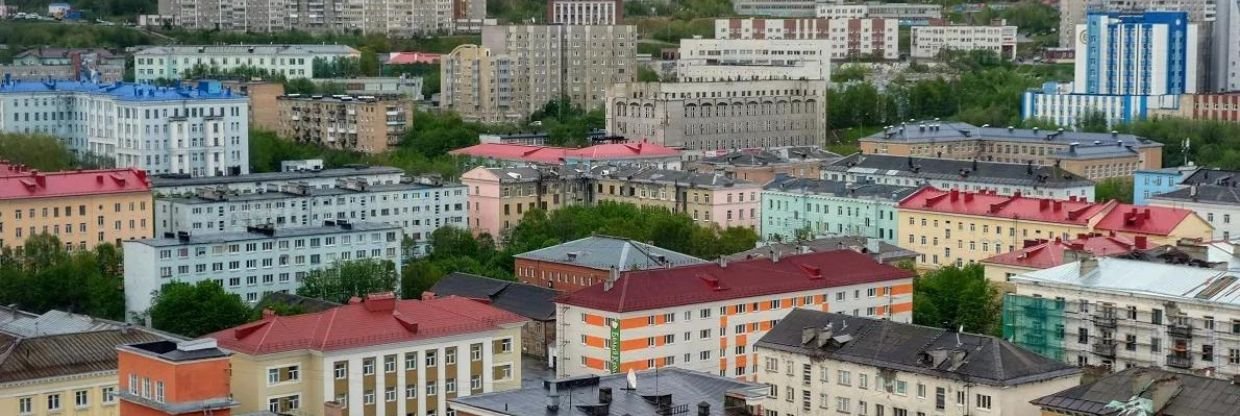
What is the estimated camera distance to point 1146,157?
58469 mm

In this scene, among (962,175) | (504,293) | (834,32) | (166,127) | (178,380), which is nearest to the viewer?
(178,380)

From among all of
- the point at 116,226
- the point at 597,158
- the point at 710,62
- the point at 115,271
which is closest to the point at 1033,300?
the point at 115,271

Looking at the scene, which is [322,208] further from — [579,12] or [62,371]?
[579,12]

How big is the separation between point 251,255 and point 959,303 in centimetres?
1285

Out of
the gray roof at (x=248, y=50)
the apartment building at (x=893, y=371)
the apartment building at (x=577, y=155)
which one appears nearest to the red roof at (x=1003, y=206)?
the apartment building at (x=577, y=155)

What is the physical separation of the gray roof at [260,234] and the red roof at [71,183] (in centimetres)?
509

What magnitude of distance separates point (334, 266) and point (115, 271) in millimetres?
4701

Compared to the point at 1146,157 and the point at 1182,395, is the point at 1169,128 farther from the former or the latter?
the point at 1182,395

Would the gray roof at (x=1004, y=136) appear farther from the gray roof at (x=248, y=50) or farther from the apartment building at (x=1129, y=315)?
the apartment building at (x=1129, y=315)

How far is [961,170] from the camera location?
49.2 metres

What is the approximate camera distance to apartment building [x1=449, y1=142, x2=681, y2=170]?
179ft

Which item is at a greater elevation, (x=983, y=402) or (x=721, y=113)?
→ (x=721, y=113)

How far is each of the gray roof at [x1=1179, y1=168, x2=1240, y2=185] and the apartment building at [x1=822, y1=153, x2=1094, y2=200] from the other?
2.27 metres

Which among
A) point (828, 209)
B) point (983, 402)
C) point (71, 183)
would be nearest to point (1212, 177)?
point (828, 209)
